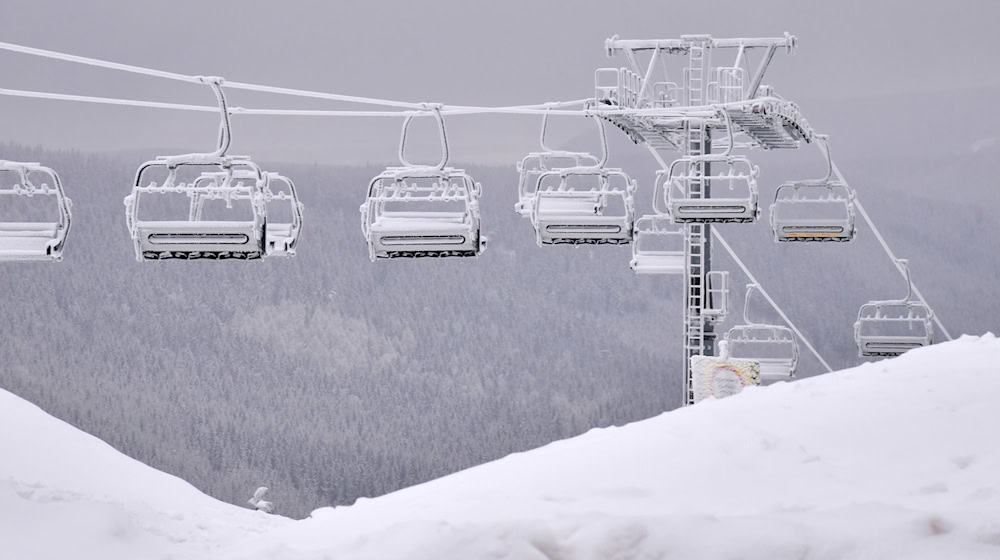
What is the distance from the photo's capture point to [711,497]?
368 inches

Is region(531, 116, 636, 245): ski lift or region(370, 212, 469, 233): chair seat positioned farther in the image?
region(531, 116, 636, 245): ski lift

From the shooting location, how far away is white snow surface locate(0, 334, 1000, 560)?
7.23 meters

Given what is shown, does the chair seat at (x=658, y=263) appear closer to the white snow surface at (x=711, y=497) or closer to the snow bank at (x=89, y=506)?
the white snow surface at (x=711, y=497)

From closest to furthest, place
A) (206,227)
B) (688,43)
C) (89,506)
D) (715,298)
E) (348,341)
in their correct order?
1. (206,227)
2. (89,506)
3. (688,43)
4. (715,298)
5. (348,341)

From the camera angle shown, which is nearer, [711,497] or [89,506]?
[711,497]

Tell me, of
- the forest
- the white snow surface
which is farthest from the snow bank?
the forest

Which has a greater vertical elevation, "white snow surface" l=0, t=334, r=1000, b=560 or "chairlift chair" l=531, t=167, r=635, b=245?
"chairlift chair" l=531, t=167, r=635, b=245

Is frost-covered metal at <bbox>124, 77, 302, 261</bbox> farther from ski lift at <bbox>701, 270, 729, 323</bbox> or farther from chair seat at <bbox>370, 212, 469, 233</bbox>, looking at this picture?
ski lift at <bbox>701, 270, 729, 323</bbox>

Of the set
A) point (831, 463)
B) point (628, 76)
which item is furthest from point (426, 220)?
point (628, 76)

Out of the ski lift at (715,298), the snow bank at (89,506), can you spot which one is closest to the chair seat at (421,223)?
the snow bank at (89,506)

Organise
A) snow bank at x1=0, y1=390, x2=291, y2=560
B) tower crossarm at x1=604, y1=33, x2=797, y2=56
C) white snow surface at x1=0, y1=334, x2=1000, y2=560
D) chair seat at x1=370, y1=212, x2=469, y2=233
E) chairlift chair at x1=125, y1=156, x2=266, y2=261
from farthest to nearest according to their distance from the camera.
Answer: tower crossarm at x1=604, y1=33, x2=797, y2=56, snow bank at x1=0, y1=390, x2=291, y2=560, chair seat at x1=370, y1=212, x2=469, y2=233, chairlift chair at x1=125, y1=156, x2=266, y2=261, white snow surface at x1=0, y1=334, x2=1000, y2=560

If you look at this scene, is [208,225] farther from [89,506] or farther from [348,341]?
[348,341]

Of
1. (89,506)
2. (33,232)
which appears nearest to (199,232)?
(33,232)

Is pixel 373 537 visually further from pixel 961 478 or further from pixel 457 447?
pixel 457 447
